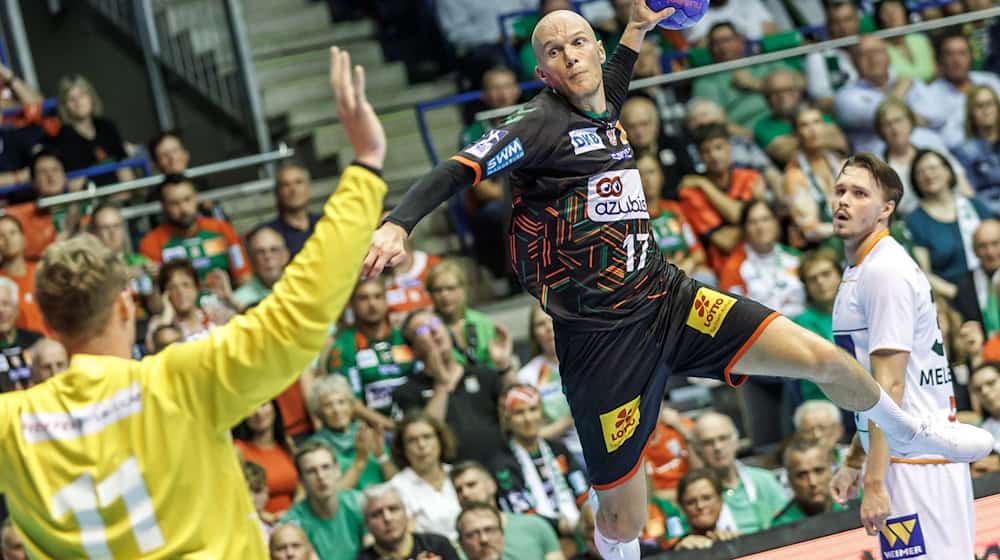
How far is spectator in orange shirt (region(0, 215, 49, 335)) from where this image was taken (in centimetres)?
825

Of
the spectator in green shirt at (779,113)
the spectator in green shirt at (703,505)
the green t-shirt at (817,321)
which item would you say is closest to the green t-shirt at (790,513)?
the spectator in green shirt at (703,505)

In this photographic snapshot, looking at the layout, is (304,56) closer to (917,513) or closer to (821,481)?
(821,481)

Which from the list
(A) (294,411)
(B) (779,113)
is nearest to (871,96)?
(B) (779,113)

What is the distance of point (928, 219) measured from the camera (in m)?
9.15

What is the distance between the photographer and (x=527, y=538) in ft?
23.4

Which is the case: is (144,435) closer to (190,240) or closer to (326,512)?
(326,512)

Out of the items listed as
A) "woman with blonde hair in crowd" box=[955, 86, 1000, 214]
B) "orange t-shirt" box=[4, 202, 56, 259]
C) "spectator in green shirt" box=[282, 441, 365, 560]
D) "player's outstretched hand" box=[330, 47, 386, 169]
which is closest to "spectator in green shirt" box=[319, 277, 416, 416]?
"spectator in green shirt" box=[282, 441, 365, 560]

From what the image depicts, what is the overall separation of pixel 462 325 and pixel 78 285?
5.54m

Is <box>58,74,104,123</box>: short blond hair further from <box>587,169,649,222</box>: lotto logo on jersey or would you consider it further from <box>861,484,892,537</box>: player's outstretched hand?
<box>861,484,892,537</box>: player's outstretched hand

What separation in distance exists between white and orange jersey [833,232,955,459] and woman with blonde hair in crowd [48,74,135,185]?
6.00 metres

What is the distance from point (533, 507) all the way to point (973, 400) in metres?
2.65

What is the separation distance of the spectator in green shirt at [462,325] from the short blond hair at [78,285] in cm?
530

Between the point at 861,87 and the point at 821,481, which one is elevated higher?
the point at 861,87

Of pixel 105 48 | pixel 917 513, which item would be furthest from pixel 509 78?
pixel 917 513
